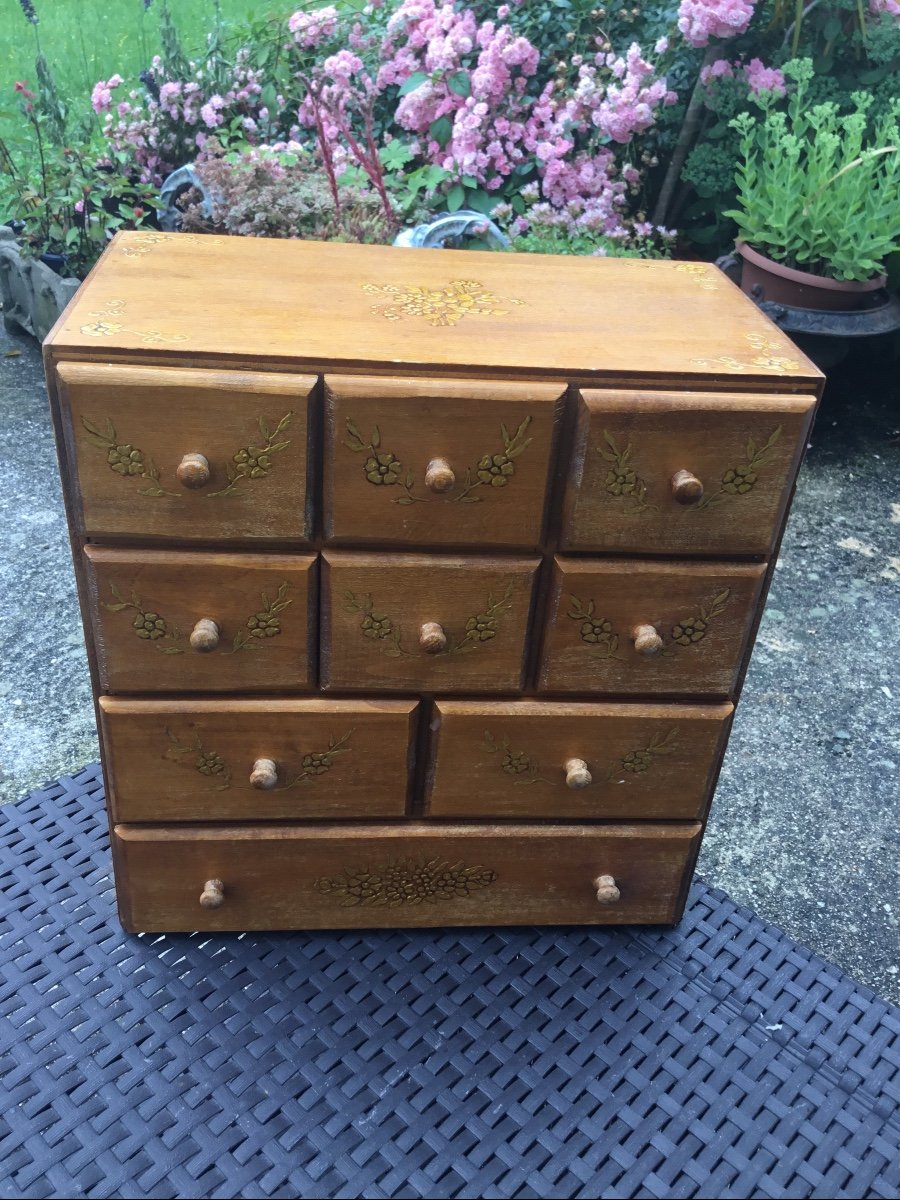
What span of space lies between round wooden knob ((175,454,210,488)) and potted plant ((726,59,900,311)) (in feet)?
6.51

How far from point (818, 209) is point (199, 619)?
81.7 inches

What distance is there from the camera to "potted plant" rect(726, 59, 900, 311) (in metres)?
2.40

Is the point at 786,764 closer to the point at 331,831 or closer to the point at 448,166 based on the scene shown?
the point at 331,831

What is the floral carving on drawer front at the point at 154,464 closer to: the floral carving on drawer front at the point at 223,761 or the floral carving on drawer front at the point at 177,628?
the floral carving on drawer front at the point at 177,628

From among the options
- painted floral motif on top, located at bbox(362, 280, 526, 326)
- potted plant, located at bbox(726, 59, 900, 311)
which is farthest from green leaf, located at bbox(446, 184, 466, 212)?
painted floral motif on top, located at bbox(362, 280, 526, 326)

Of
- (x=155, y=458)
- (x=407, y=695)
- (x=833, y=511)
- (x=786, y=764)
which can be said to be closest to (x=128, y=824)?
(x=407, y=695)

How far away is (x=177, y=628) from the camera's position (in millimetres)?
1068

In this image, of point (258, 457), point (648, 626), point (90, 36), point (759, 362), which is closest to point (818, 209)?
point (759, 362)

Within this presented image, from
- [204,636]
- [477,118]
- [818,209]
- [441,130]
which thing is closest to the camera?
[204,636]

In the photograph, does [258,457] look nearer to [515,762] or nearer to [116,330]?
[116,330]

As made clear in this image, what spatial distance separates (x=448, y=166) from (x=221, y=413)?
2.15 meters

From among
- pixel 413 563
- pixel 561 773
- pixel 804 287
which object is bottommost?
pixel 561 773

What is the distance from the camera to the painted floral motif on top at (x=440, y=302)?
3.51ft

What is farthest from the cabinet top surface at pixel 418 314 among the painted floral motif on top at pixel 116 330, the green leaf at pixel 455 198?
the green leaf at pixel 455 198
